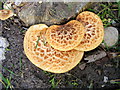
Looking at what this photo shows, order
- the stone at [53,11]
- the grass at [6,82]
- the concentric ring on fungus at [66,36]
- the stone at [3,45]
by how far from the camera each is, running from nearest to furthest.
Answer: the concentric ring on fungus at [66,36]
the stone at [53,11]
the grass at [6,82]
the stone at [3,45]

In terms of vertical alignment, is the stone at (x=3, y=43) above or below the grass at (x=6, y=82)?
above

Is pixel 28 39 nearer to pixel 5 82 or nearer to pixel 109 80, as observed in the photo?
pixel 5 82

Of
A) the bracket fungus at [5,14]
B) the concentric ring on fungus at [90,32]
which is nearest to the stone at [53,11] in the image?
the concentric ring on fungus at [90,32]

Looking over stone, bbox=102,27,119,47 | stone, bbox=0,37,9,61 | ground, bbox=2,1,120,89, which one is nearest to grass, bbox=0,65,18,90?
ground, bbox=2,1,120,89

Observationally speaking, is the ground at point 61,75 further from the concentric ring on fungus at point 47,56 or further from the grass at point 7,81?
the concentric ring on fungus at point 47,56

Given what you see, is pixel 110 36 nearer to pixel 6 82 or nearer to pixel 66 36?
pixel 66 36

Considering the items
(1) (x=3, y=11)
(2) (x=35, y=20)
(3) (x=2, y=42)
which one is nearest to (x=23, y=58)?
(3) (x=2, y=42)

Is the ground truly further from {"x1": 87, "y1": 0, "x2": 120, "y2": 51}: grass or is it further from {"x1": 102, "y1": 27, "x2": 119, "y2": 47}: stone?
{"x1": 87, "y1": 0, "x2": 120, "y2": 51}: grass
